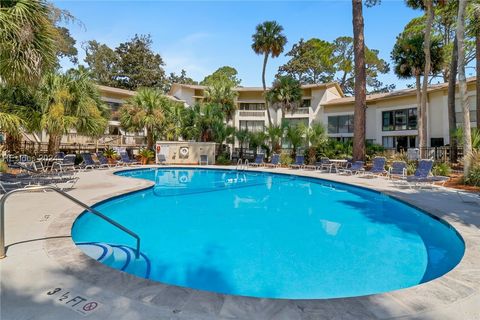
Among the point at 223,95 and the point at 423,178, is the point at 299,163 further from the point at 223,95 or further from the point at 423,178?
the point at 223,95

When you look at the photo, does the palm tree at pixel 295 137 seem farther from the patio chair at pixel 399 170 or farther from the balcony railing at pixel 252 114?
the balcony railing at pixel 252 114

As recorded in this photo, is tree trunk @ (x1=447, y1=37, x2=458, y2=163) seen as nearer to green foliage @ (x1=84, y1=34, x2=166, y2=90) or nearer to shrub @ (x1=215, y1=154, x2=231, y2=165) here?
shrub @ (x1=215, y1=154, x2=231, y2=165)

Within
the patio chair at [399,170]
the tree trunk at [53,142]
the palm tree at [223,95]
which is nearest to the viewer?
the patio chair at [399,170]

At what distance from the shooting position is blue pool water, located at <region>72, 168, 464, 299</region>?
15.8 feet

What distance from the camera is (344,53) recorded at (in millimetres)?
42625

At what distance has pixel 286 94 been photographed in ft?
91.7

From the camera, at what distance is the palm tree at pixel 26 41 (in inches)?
277

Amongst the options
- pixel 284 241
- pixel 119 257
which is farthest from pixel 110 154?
pixel 284 241

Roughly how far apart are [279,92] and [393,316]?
26.8m

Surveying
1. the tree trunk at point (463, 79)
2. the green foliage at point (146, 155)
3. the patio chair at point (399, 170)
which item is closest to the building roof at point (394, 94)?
the tree trunk at point (463, 79)

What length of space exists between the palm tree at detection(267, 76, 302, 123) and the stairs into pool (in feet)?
78.3

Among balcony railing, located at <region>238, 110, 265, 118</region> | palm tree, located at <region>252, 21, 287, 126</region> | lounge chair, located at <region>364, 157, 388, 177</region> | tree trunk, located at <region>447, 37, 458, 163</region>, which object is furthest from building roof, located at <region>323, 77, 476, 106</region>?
lounge chair, located at <region>364, 157, 388, 177</region>

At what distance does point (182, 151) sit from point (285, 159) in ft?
28.9

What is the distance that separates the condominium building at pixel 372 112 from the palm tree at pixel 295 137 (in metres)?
2.03
